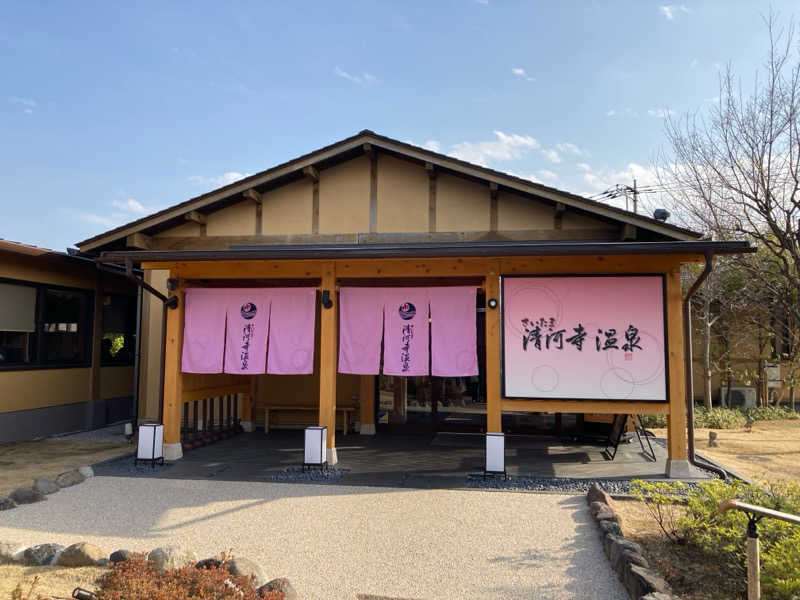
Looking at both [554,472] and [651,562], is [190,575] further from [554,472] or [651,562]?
[554,472]

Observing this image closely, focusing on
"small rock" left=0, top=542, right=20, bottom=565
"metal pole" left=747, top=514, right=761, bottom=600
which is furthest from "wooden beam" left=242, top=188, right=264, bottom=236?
"metal pole" left=747, top=514, right=761, bottom=600

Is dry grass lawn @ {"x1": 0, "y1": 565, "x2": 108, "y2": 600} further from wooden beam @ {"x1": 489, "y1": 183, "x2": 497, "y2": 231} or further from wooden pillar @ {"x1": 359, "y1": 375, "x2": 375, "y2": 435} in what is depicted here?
wooden beam @ {"x1": 489, "y1": 183, "x2": 497, "y2": 231}

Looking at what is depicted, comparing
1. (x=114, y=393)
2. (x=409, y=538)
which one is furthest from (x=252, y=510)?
(x=114, y=393)

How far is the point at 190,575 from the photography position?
386cm

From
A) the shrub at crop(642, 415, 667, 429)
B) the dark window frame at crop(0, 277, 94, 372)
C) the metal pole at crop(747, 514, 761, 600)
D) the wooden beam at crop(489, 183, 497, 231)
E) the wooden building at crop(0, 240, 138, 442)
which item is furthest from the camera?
the shrub at crop(642, 415, 667, 429)

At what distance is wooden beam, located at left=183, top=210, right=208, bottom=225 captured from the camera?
1048cm

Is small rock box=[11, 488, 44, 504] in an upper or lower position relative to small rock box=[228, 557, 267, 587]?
lower

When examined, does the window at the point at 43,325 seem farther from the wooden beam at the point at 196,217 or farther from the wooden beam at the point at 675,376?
the wooden beam at the point at 675,376

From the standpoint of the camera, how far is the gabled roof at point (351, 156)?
9125mm

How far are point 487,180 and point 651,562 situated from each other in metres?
6.65

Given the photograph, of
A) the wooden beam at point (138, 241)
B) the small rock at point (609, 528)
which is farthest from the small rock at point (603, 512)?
the wooden beam at point (138, 241)

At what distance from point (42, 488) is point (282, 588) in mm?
4634

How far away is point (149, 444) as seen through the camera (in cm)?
830

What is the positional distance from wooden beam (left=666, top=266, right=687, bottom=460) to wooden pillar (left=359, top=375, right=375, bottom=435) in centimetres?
579
